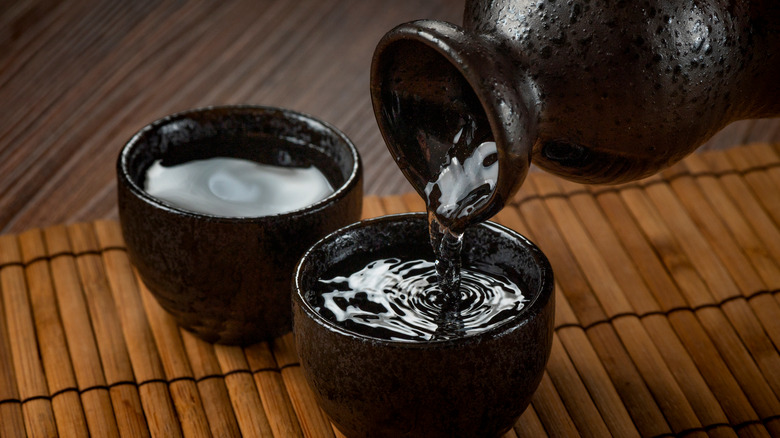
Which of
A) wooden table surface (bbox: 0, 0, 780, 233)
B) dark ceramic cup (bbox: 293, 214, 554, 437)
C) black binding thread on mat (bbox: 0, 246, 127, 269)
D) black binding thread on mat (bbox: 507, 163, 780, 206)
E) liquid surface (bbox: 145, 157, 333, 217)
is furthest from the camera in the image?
wooden table surface (bbox: 0, 0, 780, 233)

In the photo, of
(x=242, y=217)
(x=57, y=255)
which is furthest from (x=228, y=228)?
(x=57, y=255)

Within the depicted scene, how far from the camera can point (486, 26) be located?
752 mm

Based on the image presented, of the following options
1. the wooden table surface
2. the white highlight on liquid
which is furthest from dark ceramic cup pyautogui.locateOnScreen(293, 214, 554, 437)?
the wooden table surface

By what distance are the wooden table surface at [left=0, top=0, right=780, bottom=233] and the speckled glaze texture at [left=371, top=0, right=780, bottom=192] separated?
2.22 feet

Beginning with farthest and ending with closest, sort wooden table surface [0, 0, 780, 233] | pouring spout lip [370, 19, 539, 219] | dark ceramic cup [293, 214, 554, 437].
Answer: wooden table surface [0, 0, 780, 233]
dark ceramic cup [293, 214, 554, 437]
pouring spout lip [370, 19, 539, 219]

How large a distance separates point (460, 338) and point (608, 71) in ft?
0.76

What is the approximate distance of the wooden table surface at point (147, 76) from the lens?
4.64 ft

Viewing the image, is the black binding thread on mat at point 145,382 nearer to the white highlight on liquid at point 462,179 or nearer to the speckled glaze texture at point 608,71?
the white highlight on liquid at point 462,179

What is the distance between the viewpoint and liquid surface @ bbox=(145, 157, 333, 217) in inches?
40.7

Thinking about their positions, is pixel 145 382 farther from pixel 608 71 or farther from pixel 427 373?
→ pixel 608 71

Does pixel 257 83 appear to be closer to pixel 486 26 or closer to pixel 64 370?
pixel 64 370

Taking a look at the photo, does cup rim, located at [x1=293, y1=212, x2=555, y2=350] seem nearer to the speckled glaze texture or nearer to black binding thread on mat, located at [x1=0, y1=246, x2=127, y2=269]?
the speckled glaze texture

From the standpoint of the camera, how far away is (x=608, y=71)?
697mm


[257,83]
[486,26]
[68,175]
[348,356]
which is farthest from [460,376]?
[257,83]
